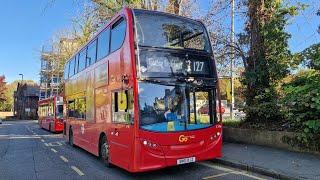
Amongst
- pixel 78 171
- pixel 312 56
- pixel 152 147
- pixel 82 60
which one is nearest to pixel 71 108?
pixel 82 60

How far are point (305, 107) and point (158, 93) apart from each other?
4504 mm

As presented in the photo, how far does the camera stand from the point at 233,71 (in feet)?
59.2

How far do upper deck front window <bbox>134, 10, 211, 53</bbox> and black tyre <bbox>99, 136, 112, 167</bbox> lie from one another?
3.51 meters

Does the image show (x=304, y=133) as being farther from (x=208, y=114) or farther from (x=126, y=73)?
(x=126, y=73)

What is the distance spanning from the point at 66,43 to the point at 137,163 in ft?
154

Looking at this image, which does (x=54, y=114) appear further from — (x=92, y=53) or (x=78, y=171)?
(x=78, y=171)

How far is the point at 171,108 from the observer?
10.2m

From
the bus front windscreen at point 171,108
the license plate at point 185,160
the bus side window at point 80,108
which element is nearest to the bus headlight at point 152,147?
the bus front windscreen at point 171,108

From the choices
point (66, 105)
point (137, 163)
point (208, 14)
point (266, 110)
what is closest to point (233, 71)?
point (208, 14)

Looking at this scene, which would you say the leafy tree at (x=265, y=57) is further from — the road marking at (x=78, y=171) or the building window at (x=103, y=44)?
the road marking at (x=78, y=171)

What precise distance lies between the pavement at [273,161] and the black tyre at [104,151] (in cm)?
311

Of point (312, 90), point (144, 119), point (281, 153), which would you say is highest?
point (312, 90)

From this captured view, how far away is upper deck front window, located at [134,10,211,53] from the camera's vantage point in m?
10.4

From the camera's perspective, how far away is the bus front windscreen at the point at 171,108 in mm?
9883
